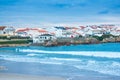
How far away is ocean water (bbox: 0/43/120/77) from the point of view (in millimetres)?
4793

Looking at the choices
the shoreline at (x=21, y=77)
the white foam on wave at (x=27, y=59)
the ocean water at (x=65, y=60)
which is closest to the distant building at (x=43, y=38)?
the ocean water at (x=65, y=60)

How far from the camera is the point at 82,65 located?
4.93m

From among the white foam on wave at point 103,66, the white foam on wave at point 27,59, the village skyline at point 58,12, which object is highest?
the village skyline at point 58,12

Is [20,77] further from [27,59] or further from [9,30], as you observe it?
[9,30]

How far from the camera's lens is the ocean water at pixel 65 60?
4.79 m

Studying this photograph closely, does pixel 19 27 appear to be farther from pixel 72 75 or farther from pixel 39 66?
pixel 72 75

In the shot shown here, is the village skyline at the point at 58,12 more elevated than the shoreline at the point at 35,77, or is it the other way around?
the village skyline at the point at 58,12

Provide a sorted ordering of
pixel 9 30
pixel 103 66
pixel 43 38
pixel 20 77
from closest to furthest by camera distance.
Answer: pixel 103 66
pixel 20 77
pixel 43 38
pixel 9 30

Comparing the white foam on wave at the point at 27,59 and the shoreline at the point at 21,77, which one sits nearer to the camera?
the shoreline at the point at 21,77

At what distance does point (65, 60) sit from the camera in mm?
4996

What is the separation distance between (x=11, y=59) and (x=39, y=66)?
469 millimetres

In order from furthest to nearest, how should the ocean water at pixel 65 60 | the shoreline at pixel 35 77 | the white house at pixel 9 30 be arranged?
1. the white house at pixel 9 30
2. the ocean water at pixel 65 60
3. the shoreline at pixel 35 77

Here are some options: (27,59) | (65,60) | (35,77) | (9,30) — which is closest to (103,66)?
(65,60)

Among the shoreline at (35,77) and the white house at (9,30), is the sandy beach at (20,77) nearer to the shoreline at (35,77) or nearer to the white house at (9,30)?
the shoreline at (35,77)
